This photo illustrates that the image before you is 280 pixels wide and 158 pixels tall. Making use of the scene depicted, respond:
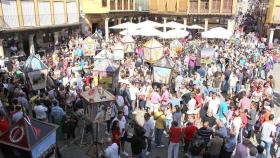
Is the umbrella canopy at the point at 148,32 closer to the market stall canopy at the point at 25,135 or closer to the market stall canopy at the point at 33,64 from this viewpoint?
the market stall canopy at the point at 33,64

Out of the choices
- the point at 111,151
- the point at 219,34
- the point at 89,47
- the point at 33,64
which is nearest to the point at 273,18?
the point at 219,34

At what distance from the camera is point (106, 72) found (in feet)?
49.6

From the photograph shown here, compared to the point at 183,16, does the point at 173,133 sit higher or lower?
lower

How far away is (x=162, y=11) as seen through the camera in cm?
4806

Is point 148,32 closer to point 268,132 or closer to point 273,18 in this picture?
point 268,132

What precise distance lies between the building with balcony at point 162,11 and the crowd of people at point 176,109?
20167mm

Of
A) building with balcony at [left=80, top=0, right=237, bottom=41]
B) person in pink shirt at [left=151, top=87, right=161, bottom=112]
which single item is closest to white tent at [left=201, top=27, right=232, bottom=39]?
person in pink shirt at [left=151, top=87, right=161, bottom=112]

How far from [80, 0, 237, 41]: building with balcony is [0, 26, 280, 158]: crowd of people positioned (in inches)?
794

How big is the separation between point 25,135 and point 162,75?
9.18 meters

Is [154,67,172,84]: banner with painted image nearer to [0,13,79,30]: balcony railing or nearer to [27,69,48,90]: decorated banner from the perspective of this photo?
[27,69,48,90]: decorated banner

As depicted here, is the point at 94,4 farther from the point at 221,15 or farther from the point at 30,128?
the point at 30,128

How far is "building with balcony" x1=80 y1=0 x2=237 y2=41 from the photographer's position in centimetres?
3909

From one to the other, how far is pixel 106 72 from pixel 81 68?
14.1 ft

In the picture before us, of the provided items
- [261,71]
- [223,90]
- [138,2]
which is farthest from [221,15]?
[223,90]
